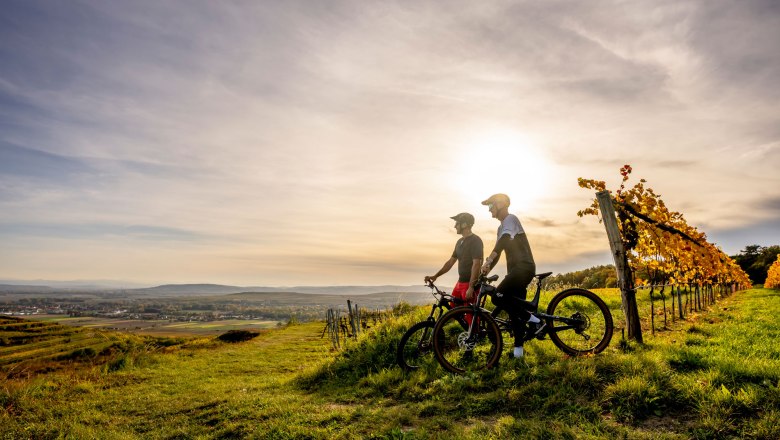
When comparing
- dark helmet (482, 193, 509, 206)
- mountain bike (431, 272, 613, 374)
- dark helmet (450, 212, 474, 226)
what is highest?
dark helmet (482, 193, 509, 206)

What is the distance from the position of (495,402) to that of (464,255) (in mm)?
3342

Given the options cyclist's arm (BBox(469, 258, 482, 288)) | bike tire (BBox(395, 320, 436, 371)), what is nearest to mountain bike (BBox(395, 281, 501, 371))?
bike tire (BBox(395, 320, 436, 371))

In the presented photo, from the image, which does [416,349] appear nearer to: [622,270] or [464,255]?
[464,255]

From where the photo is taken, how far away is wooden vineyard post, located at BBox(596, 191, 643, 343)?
25.7ft

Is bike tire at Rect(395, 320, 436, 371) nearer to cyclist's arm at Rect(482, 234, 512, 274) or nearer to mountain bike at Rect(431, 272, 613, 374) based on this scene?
mountain bike at Rect(431, 272, 613, 374)

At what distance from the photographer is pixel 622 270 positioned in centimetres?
802

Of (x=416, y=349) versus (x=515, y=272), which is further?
(x=416, y=349)

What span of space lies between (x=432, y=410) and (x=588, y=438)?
7.11 feet

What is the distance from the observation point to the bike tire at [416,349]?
7.61 meters

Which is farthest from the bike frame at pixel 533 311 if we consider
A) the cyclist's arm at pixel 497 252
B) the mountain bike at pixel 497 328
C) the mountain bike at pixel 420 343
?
the mountain bike at pixel 420 343

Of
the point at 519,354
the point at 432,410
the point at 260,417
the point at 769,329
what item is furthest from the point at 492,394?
the point at 769,329

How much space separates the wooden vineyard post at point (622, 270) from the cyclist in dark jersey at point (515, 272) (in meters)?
2.26

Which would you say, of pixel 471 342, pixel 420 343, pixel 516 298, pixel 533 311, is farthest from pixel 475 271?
pixel 420 343

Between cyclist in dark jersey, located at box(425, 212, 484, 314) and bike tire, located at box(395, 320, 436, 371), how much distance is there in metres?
1.06
